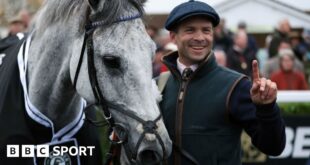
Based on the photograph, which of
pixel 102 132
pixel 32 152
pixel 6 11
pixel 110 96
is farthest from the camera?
pixel 6 11

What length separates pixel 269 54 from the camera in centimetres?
1323

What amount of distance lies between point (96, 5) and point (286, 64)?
6.79 metres

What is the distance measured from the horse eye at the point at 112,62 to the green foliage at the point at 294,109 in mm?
3896

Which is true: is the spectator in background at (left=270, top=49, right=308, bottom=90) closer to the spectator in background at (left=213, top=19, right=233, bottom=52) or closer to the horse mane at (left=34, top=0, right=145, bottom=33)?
the spectator in background at (left=213, top=19, right=233, bottom=52)

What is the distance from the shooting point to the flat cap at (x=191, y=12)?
13.4 ft

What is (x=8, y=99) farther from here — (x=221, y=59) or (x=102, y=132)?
(x=221, y=59)

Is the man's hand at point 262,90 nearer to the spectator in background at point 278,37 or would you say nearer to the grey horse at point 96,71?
the grey horse at point 96,71

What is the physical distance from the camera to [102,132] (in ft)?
23.2

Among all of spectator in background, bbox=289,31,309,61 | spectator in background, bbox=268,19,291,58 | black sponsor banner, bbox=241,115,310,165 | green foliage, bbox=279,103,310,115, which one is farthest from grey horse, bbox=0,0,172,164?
spectator in background, bbox=289,31,309,61

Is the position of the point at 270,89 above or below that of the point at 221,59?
above

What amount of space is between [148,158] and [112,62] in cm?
57

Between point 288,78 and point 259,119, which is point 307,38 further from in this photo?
point 259,119

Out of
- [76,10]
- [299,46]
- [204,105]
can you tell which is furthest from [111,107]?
[299,46]

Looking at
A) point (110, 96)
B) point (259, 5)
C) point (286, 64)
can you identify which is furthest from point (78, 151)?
point (259, 5)
